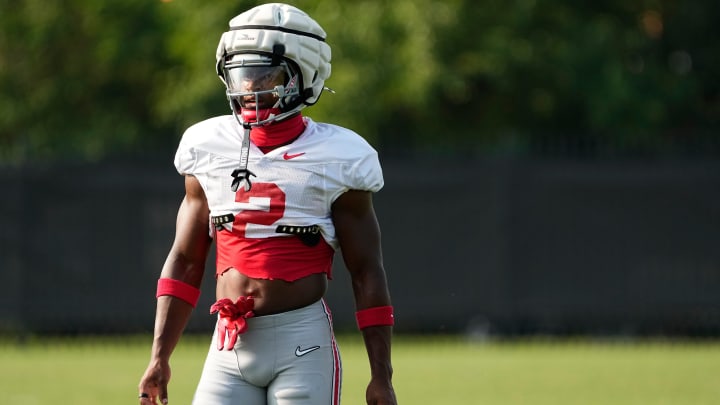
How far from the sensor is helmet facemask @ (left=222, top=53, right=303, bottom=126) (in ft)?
17.2

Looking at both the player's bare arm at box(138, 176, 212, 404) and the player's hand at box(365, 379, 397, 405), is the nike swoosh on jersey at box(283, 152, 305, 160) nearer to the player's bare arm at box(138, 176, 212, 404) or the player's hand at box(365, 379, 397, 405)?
the player's bare arm at box(138, 176, 212, 404)

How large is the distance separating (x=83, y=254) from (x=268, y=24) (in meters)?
11.7

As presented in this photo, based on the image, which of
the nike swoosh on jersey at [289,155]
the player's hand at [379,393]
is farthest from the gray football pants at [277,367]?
the nike swoosh on jersey at [289,155]

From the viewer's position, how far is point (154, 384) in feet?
17.2

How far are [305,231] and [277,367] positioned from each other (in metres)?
0.51

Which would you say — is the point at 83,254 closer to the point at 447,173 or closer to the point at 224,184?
the point at 447,173

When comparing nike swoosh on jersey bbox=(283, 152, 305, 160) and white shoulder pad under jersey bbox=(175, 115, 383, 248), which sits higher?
nike swoosh on jersey bbox=(283, 152, 305, 160)

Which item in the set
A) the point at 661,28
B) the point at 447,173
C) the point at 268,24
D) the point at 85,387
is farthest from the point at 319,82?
the point at 661,28

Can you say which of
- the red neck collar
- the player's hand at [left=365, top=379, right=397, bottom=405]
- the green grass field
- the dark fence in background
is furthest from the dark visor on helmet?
the dark fence in background

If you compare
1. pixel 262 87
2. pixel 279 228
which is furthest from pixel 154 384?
pixel 262 87

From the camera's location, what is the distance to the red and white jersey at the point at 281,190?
518 centimetres

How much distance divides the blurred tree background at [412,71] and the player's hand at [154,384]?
12.9 m

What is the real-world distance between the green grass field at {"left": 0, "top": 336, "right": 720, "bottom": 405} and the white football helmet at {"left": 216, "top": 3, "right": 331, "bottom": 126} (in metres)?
6.23

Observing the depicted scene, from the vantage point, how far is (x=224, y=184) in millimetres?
5223
